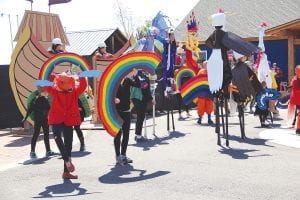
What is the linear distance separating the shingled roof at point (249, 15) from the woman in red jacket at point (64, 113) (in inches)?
804

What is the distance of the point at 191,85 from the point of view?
12.4 meters

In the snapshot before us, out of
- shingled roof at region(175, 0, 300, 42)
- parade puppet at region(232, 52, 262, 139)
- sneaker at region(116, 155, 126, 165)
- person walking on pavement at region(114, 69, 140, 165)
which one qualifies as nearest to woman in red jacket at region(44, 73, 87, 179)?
person walking on pavement at region(114, 69, 140, 165)

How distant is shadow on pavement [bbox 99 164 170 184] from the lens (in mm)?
7410

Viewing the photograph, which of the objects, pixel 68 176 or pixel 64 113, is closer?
pixel 68 176

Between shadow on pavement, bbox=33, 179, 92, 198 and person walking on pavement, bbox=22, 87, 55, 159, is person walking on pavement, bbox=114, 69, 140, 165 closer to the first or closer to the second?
shadow on pavement, bbox=33, 179, 92, 198

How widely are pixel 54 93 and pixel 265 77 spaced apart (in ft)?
23.0

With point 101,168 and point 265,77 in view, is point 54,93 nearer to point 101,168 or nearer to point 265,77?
point 101,168

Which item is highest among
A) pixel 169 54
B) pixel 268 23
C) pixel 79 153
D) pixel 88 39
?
pixel 268 23

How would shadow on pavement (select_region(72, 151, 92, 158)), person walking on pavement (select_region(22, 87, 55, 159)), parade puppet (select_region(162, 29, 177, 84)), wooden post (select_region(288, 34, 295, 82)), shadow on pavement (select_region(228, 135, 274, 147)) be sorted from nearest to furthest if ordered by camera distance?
person walking on pavement (select_region(22, 87, 55, 159)) → shadow on pavement (select_region(72, 151, 92, 158)) → shadow on pavement (select_region(228, 135, 274, 147)) → parade puppet (select_region(162, 29, 177, 84)) → wooden post (select_region(288, 34, 295, 82))

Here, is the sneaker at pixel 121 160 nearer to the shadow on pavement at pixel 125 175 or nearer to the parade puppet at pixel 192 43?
the shadow on pavement at pixel 125 175

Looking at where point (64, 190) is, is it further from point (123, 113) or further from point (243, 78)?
point (243, 78)

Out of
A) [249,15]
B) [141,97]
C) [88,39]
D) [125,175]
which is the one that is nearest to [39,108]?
[141,97]

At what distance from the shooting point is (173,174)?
7594mm

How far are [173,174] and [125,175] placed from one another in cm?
78
